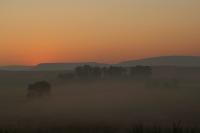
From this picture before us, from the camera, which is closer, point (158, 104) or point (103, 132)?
point (103, 132)

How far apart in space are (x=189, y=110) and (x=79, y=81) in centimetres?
5783

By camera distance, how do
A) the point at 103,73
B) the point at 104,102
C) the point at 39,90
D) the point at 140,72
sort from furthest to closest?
1. the point at 140,72
2. the point at 103,73
3. the point at 39,90
4. the point at 104,102

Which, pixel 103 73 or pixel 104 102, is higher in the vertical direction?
pixel 103 73

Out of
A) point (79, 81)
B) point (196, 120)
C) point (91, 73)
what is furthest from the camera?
point (91, 73)

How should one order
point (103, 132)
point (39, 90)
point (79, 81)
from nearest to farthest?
1. point (103, 132)
2. point (39, 90)
3. point (79, 81)

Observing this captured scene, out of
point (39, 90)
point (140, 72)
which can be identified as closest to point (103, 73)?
point (140, 72)

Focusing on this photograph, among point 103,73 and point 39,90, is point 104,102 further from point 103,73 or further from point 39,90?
point 103,73

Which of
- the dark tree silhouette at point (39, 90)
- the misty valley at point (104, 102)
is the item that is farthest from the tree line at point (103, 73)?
the dark tree silhouette at point (39, 90)

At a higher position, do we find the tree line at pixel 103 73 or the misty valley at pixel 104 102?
the tree line at pixel 103 73

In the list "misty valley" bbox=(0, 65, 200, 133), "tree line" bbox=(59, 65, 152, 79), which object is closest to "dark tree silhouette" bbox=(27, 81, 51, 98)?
"misty valley" bbox=(0, 65, 200, 133)

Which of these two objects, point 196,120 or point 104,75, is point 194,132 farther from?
point 104,75

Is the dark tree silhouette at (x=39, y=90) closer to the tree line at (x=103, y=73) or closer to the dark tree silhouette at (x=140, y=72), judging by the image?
the tree line at (x=103, y=73)

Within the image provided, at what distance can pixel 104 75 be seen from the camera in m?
103

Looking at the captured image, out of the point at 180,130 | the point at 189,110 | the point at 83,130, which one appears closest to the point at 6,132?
the point at 83,130
